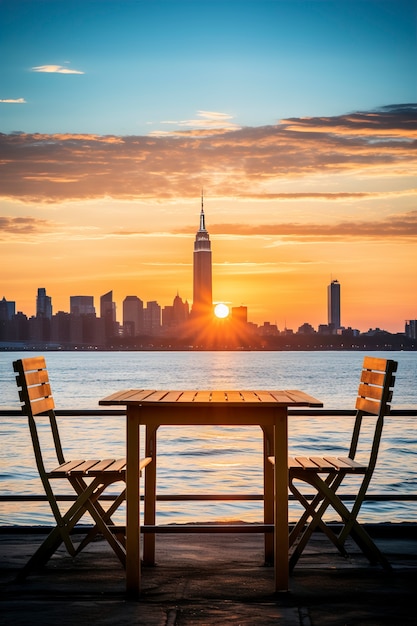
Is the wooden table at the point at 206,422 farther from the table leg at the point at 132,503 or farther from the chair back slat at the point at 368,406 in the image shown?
the chair back slat at the point at 368,406

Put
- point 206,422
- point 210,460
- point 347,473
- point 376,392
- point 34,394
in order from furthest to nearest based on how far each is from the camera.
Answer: point 210,460, point 376,392, point 34,394, point 347,473, point 206,422

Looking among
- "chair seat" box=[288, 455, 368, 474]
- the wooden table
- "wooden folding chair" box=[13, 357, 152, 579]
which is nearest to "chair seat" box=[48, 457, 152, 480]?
"wooden folding chair" box=[13, 357, 152, 579]

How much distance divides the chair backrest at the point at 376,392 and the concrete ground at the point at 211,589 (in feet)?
2.12

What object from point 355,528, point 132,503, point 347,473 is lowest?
point 355,528

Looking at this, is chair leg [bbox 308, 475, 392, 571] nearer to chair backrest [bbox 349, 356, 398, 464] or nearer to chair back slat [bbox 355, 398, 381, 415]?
chair backrest [bbox 349, 356, 398, 464]

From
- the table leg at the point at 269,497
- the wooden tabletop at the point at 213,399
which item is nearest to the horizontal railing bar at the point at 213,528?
the table leg at the point at 269,497

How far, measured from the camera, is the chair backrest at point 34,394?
4863mm

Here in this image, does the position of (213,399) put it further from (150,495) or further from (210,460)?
(210,460)

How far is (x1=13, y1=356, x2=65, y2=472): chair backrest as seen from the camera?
486 centimetres

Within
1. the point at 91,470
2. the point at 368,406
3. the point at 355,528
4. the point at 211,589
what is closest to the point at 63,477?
the point at 91,470

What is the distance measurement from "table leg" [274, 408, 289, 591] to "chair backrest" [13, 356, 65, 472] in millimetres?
1251

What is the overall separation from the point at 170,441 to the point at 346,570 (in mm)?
26909

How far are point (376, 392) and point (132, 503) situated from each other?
1.57 metres

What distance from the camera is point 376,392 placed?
203 inches
